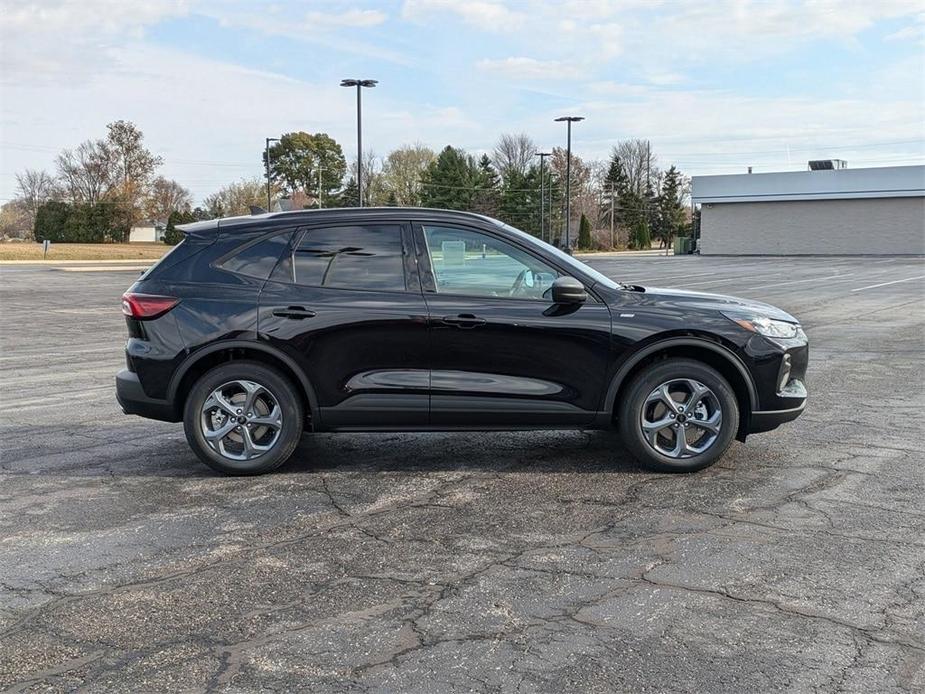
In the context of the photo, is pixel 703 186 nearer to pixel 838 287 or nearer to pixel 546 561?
pixel 838 287

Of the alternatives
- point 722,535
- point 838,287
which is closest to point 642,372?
point 722,535

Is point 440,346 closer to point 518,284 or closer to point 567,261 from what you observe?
point 518,284

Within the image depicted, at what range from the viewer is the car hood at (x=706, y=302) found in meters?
6.05

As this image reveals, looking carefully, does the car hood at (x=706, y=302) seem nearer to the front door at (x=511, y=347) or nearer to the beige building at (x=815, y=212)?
the front door at (x=511, y=347)

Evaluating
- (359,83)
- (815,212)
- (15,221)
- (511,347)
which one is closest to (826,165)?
(815,212)

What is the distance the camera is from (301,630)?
3.67m

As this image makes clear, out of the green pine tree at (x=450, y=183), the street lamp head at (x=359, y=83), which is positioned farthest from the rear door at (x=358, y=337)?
the green pine tree at (x=450, y=183)

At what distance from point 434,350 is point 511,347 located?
510 mm

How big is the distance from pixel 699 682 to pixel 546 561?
4.24 ft

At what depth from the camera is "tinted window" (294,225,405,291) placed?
6031mm

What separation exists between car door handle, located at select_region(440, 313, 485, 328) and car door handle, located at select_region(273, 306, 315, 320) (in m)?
0.89

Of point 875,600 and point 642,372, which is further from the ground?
point 642,372

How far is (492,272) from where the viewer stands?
6.02 metres

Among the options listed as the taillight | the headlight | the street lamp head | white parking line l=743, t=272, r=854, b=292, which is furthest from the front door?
the street lamp head
